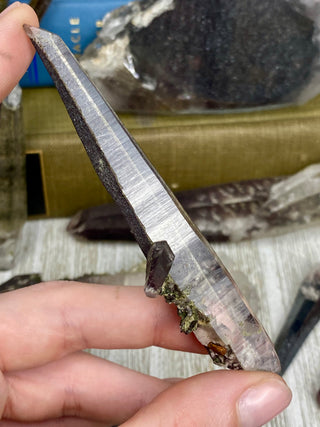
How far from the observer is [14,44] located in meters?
0.58

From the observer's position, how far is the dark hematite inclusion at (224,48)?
80 centimetres

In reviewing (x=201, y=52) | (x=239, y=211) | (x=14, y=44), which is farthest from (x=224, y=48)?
(x=14, y=44)

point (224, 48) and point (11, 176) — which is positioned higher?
point (224, 48)

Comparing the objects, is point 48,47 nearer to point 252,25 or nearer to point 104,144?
point 104,144

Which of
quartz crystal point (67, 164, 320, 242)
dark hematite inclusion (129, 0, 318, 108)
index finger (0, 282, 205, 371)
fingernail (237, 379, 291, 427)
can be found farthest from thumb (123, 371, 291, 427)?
dark hematite inclusion (129, 0, 318, 108)

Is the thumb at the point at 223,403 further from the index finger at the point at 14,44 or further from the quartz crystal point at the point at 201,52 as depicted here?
the quartz crystal point at the point at 201,52

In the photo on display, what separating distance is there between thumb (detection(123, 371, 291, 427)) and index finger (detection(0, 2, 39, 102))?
1.23 ft

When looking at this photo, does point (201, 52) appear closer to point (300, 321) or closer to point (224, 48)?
point (224, 48)

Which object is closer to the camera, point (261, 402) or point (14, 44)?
point (261, 402)

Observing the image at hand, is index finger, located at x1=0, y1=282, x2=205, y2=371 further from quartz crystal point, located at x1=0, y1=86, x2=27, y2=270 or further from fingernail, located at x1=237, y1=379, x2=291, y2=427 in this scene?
quartz crystal point, located at x1=0, y1=86, x2=27, y2=270

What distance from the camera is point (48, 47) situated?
1.77ft

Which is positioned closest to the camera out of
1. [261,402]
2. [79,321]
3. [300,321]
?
[261,402]

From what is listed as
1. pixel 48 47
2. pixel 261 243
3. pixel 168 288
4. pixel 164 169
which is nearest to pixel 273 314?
pixel 261 243

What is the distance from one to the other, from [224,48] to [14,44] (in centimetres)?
35
